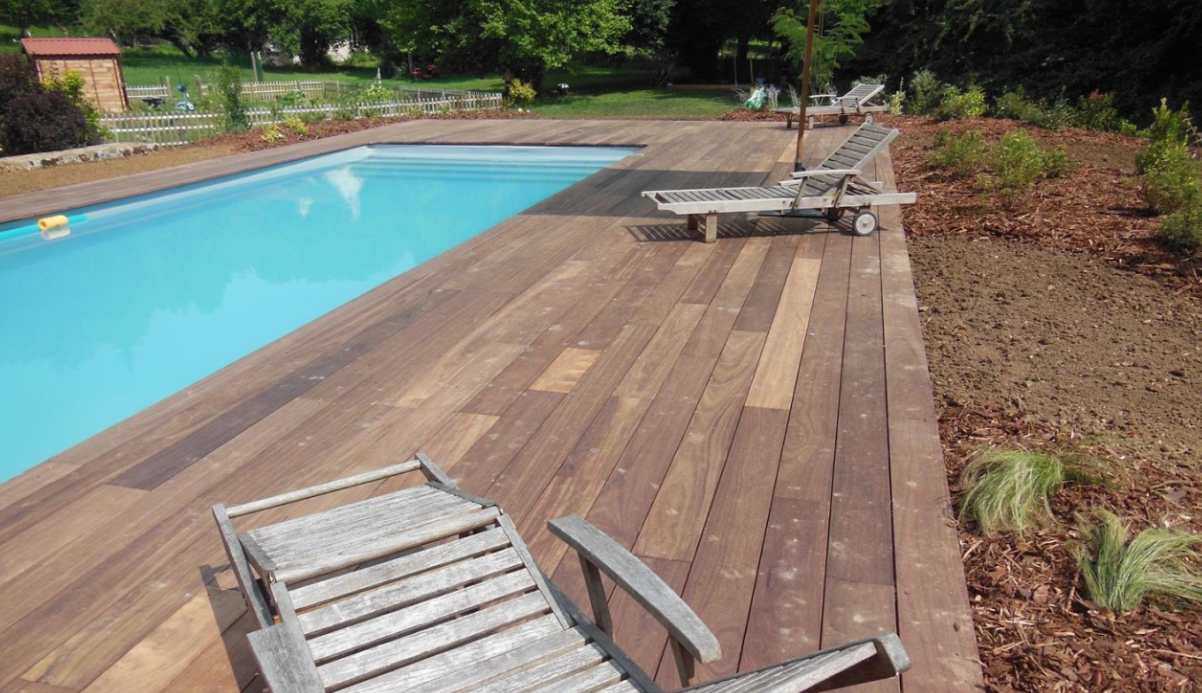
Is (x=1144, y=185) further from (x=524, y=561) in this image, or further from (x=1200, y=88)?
(x=1200, y=88)

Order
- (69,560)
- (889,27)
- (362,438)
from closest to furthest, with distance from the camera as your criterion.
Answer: (69,560) → (362,438) → (889,27)

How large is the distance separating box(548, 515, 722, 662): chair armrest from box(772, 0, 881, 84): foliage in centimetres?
1797

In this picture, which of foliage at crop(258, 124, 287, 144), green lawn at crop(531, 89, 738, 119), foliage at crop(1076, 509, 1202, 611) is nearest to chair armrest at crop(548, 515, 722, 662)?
foliage at crop(1076, 509, 1202, 611)

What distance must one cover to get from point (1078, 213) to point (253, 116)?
13.6 metres

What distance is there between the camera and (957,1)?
18.7 meters

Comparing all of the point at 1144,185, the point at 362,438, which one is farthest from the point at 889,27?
the point at 362,438

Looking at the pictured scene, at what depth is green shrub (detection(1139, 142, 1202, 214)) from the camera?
248 inches

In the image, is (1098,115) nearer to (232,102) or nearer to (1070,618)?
(1070,618)

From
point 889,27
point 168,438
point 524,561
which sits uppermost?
point 889,27

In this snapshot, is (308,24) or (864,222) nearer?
(864,222)

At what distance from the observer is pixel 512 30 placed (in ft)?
75.3

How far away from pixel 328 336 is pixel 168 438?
1414mm

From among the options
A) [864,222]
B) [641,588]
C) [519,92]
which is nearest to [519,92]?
[519,92]

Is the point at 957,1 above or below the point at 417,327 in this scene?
above
